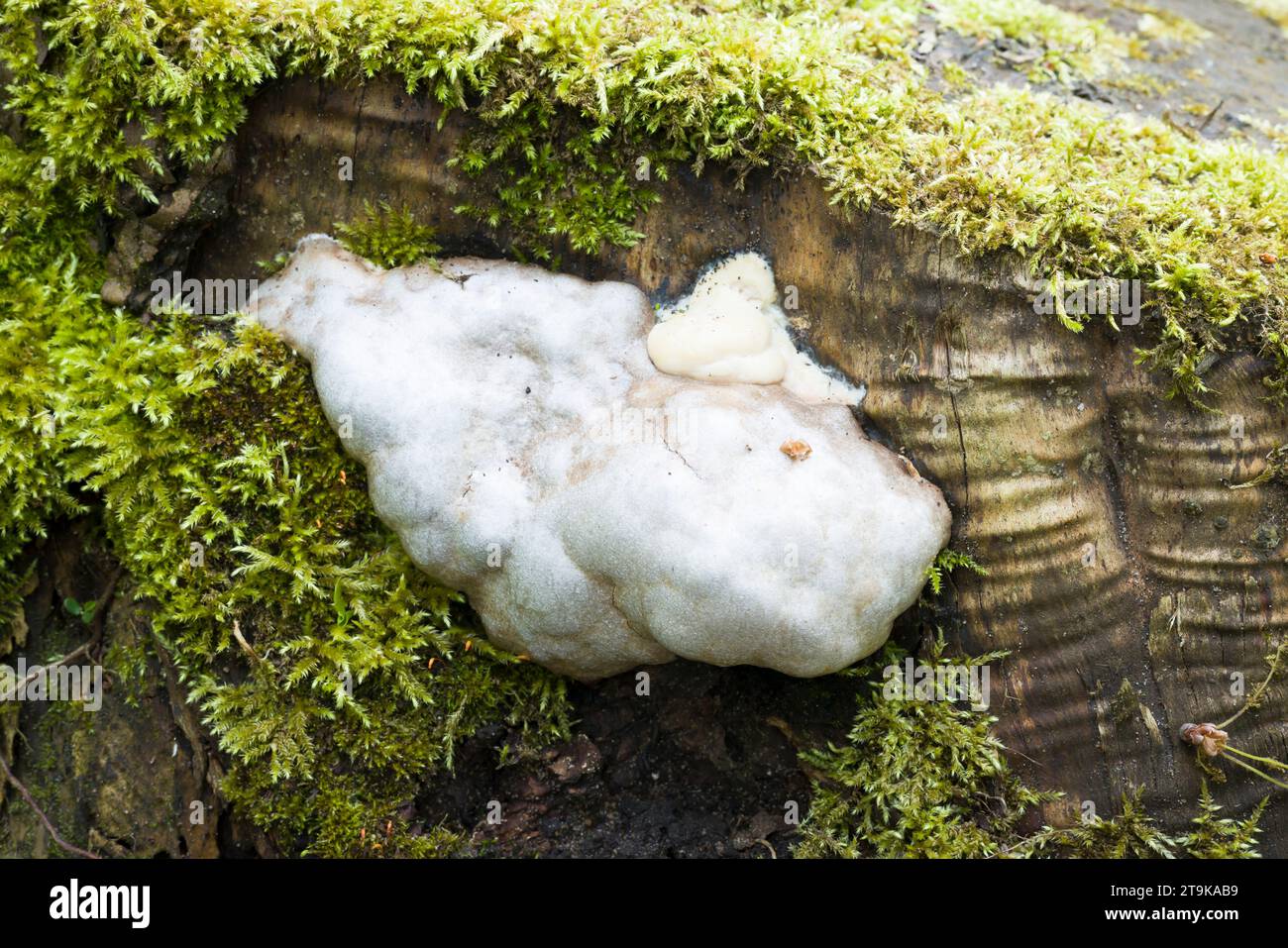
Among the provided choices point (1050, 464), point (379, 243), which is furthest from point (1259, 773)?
point (379, 243)

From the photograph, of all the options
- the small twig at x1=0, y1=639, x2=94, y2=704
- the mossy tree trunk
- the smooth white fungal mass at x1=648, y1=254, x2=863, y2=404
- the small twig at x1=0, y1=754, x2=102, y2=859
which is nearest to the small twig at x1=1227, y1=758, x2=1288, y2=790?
the mossy tree trunk

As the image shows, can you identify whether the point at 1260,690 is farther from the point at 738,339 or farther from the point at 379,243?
the point at 379,243

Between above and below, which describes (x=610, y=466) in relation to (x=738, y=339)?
below

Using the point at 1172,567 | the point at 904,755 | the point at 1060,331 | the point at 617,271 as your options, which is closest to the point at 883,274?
the point at 1060,331

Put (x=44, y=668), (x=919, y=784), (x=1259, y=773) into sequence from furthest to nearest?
(x=44, y=668) → (x=919, y=784) → (x=1259, y=773)

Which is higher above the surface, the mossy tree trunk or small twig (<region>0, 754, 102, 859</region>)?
the mossy tree trunk

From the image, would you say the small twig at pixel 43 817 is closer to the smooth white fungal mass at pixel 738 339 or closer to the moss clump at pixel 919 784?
the moss clump at pixel 919 784

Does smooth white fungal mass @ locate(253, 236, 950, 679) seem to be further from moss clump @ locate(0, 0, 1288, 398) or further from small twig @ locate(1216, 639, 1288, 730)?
small twig @ locate(1216, 639, 1288, 730)

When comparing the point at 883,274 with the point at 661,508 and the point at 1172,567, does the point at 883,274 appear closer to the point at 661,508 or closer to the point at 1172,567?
the point at 661,508
